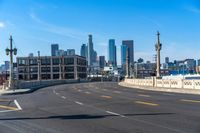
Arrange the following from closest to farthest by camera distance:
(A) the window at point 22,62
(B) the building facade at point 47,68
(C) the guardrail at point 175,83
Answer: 1. (C) the guardrail at point 175,83
2. (B) the building facade at point 47,68
3. (A) the window at point 22,62

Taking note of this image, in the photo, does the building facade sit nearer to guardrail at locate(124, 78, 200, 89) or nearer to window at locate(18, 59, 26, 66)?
window at locate(18, 59, 26, 66)

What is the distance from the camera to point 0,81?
3056 inches

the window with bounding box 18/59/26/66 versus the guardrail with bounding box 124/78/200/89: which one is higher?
the window with bounding box 18/59/26/66

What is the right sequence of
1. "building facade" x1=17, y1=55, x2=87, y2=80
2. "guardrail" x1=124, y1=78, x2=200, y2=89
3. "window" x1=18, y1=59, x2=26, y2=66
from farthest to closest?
"window" x1=18, y1=59, x2=26, y2=66 → "building facade" x1=17, y1=55, x2=87, y2=80 → "guardrail" x1=124, y1=78, x2=200, y2=89

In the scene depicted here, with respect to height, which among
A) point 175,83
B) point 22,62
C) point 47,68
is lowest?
point 175,83

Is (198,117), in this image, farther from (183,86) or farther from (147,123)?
(183,86)

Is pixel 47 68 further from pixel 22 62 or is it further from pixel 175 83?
pixel 175 83

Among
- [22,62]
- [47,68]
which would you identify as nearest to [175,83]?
[47,68]

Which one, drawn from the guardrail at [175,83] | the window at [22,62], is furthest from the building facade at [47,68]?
the guardrail at [175,83]

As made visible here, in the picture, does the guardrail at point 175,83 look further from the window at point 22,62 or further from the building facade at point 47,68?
the window at point 22,62

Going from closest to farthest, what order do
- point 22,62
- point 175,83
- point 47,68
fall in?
point 175,83 → point 47,68 → point 22,62

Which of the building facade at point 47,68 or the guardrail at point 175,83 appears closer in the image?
the guardrail at point 175,83

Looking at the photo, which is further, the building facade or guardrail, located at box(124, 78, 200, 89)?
the building facade

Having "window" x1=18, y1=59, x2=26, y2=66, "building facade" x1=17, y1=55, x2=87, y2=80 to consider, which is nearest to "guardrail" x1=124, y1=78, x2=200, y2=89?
"building facade" x1=17, y1=55, x2=87, y2=80
